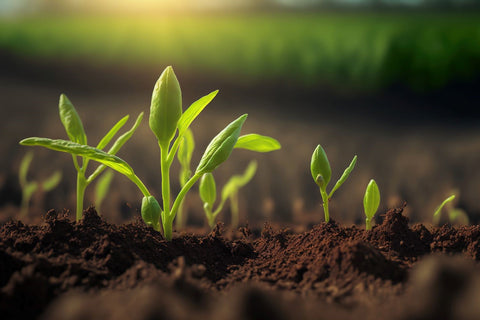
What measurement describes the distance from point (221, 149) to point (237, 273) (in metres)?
0.35

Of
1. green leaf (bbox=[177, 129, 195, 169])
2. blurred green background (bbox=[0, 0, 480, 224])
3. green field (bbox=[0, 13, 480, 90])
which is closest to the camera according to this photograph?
green leaf (bbox=[177, 129, 195, 169])

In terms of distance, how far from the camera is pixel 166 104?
1189mm

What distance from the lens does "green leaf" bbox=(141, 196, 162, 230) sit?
1.29m

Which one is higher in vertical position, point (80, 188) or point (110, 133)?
point (110, 133)

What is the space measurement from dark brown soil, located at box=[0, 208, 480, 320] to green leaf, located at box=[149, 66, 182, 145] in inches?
12.6

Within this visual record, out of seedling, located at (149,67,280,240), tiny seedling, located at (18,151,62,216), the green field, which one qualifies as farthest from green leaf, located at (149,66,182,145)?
the green field

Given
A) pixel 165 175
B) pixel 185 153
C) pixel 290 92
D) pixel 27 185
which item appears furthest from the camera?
pixel 290 92

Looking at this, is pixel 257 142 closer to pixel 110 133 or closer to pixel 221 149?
pixel 221 149

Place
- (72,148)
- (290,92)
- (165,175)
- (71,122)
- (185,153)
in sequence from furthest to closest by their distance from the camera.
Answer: (290,92) → (185,153) → (71,122) → (165,175) → (72,148)

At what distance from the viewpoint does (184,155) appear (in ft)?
5.22

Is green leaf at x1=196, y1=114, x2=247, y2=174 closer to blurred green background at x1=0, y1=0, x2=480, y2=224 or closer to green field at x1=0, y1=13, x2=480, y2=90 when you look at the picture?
blurred green background at x1=0, y1=0, x2=480, y2=224

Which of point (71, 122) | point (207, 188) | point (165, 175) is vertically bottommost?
point (207, 188)

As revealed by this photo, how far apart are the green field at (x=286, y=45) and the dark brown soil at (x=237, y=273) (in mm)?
3864

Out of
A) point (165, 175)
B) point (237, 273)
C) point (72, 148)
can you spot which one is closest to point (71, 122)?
point (72, 148)
